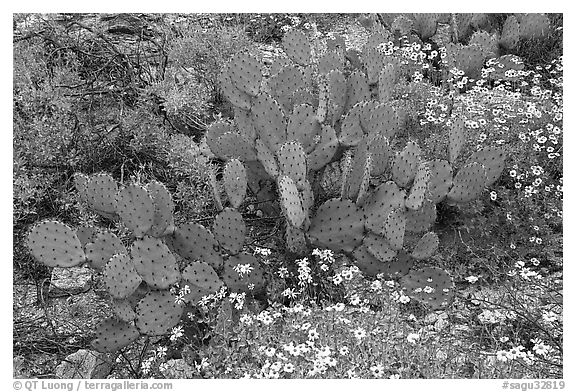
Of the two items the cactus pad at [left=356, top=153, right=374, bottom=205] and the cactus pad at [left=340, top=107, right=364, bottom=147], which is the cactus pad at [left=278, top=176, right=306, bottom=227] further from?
the cactus pad at [left=340, top=107, right=364, bottom=147]

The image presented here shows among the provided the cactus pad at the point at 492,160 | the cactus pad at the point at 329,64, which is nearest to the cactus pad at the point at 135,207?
the cactus pad at the point at 329,64

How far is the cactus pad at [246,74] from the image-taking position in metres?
4.73

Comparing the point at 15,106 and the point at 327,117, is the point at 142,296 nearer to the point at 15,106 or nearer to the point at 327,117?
the point at 327,117

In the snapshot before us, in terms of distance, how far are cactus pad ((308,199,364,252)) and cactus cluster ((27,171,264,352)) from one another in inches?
17.1

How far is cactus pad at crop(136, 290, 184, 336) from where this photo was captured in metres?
4.09

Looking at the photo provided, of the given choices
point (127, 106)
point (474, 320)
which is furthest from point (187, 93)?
point (474, 320)

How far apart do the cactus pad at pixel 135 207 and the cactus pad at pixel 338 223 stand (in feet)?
3.12

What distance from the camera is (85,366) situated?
14.4 ft

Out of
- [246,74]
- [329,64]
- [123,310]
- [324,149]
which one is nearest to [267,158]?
[324,149]

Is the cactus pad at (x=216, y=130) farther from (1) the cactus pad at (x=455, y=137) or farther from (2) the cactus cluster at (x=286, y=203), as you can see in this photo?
(1) the cactus pad at (x=455, y=137)

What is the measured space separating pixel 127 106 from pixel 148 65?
51cm

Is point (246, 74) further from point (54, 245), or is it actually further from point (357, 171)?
point (54, 245)

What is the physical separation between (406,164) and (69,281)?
219cm

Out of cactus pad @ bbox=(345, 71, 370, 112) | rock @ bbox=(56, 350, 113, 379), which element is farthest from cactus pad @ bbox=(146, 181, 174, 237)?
cactus pad @ bbox=(345, 71, 370, 112)
